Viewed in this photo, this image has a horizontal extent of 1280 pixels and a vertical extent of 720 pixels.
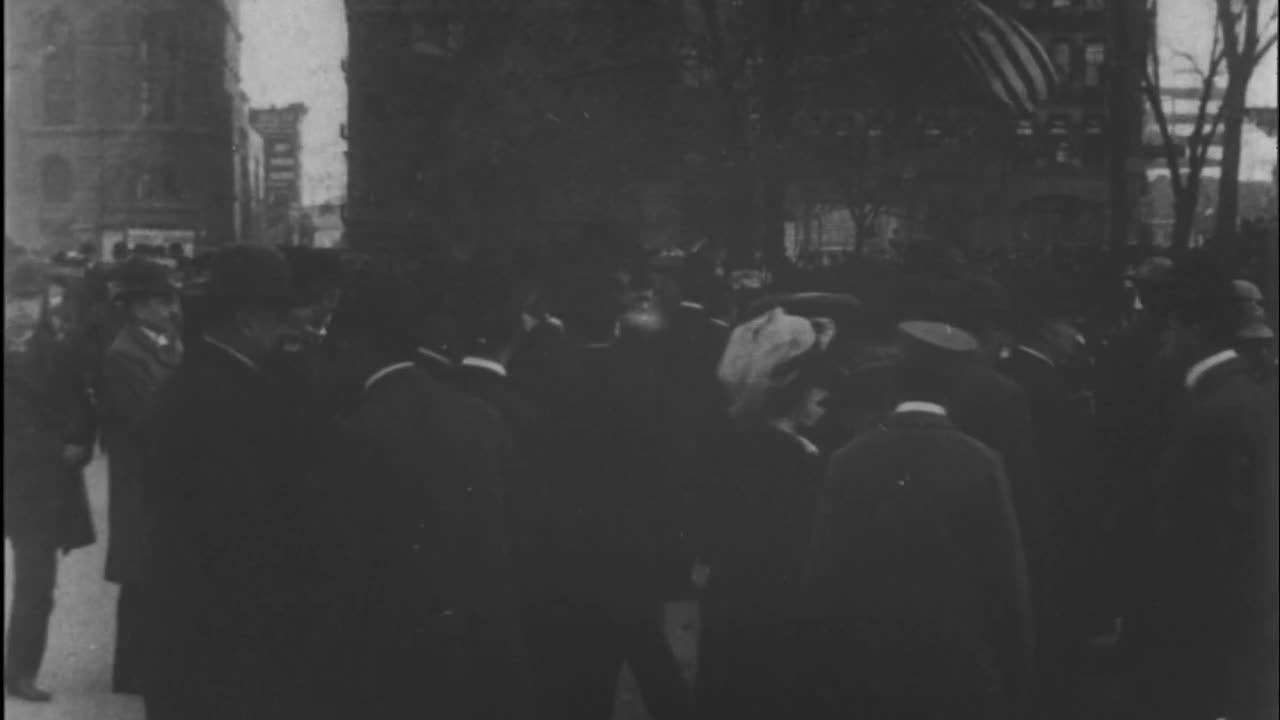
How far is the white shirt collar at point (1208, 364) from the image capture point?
4.86m

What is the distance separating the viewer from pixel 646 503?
5.31 metres

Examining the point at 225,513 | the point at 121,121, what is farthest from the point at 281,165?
the point at 225,513

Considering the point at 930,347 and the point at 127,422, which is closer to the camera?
the point at 930,347

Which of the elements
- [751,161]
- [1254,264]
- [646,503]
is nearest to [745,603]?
[646,503]

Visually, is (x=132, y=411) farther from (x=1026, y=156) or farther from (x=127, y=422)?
(x=1026, y=156)

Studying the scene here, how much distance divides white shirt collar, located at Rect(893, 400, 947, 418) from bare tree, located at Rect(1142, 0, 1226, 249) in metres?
2.84

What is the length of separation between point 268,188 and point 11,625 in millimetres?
1687

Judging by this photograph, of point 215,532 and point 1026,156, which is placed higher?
point 1026,156

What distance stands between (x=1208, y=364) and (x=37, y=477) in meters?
3.42

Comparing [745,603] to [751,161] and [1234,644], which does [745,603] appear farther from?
[751,161]

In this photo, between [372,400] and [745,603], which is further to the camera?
[745,603]

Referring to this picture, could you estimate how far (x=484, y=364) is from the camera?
490 centimetres

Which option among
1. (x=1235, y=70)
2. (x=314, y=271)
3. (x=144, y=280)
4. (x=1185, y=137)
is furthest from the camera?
(x=1185, y=137)

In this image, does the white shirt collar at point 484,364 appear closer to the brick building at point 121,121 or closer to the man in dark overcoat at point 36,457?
the brick building at point 121,121
